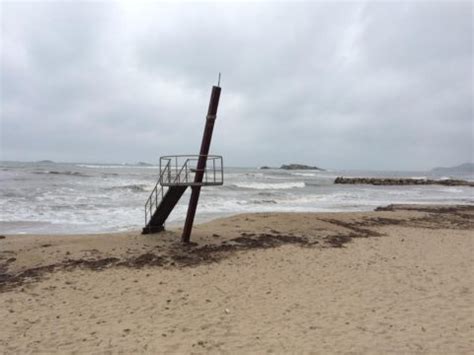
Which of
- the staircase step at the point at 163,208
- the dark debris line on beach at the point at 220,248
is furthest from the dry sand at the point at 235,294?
the staircase step at the point at 163,208

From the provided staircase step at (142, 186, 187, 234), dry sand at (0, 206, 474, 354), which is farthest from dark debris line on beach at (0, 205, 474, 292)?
staircase step at (142, 186, 187, 234)

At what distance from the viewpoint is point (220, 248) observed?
11.4 meters

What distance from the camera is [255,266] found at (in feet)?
31.1

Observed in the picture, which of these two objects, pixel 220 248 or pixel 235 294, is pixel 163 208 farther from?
pixel 235 294

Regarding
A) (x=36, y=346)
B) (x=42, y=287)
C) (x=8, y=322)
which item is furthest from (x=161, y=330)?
(x=42, y=287)

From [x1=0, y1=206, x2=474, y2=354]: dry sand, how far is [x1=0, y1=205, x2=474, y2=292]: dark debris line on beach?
0.17 ft

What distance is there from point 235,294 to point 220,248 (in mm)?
4040

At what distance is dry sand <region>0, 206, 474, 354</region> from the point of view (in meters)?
5.38

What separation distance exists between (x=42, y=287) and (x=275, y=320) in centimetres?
485

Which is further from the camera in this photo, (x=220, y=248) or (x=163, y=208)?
(x=163, y=208)

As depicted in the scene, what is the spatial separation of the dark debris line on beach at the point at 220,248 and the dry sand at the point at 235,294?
5 centimetres

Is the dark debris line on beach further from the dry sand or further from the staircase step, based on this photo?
the staircase step

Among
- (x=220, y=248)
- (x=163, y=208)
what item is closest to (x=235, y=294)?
(x=220, y=248)

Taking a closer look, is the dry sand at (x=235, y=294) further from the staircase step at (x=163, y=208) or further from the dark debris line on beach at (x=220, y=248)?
the staircase step at (x=163, y=208)
